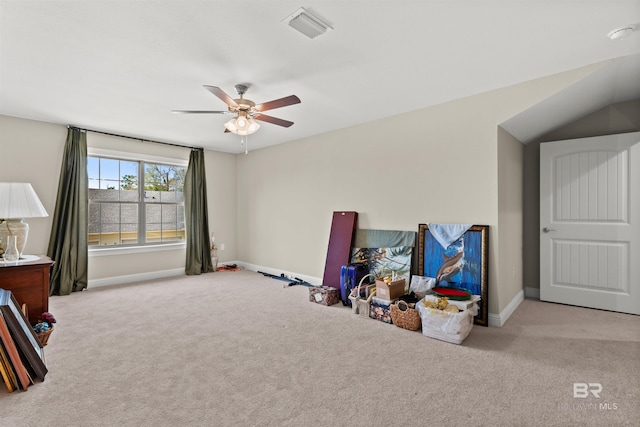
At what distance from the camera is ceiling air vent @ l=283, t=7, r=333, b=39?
6.70 feet

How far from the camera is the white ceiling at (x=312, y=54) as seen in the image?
6.70 ft

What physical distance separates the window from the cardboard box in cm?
416

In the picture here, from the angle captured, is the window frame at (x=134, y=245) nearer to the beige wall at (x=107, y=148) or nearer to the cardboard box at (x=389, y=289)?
the beige wall at (x=107, y=148)

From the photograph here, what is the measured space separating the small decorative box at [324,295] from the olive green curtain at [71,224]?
138 inches

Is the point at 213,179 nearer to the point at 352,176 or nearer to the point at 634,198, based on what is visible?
the point at 352,176

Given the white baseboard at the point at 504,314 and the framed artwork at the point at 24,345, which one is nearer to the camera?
the framed artwork at the point at 24,345

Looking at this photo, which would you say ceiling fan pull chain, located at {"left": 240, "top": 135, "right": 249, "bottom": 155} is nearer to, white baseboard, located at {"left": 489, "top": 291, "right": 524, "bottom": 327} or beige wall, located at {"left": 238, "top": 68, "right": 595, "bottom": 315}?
beige wall, located at {"left": 238, "top": 68, "right": 595, "bottom": 315}

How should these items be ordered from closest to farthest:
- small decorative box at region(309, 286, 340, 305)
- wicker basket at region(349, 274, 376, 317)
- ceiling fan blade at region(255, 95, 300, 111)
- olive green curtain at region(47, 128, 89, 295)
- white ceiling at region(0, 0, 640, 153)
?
white ceiling at region(0, 0, 640, 153), ceiling fan blade at region(255, 95, 300, 111), wicker basket at region(349, 274, 376, 317), small decorative box at region(309, 286, 340, 305), olive green curtain at region(47, 128, 89, 295)

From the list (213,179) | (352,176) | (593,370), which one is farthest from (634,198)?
(213,179)

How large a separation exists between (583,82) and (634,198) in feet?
5.49

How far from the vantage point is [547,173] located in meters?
4.15

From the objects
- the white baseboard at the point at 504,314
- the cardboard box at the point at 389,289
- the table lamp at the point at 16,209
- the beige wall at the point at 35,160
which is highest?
the beige wall at the point at 35,160

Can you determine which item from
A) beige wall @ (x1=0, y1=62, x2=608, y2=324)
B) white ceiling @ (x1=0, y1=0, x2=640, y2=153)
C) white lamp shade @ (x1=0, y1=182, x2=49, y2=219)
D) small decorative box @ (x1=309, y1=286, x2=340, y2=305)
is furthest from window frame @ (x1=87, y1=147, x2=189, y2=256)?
small decorative box @ (x1=309, y1=286, x2=340, y2=305)

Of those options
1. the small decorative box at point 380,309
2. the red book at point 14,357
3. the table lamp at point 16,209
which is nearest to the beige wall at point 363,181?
the small decorative box at point 380,309
